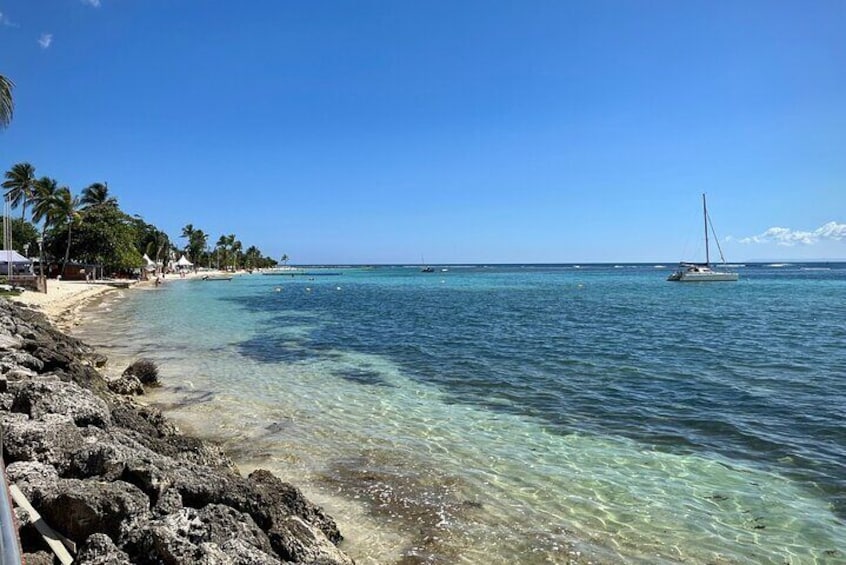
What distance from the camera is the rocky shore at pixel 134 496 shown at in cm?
435

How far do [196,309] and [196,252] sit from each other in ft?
360

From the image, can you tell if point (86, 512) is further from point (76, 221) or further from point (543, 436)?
point (76, 221)

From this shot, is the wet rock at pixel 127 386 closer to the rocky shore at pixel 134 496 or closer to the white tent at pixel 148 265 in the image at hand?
the rocky shore at pixel 134 496

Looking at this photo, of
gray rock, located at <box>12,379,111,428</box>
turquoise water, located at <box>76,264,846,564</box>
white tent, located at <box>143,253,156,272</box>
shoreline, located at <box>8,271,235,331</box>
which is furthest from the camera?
white tent, located at <box>143,253,156,272</box>

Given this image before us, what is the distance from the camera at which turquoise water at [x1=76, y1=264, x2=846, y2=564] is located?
21.3 ft

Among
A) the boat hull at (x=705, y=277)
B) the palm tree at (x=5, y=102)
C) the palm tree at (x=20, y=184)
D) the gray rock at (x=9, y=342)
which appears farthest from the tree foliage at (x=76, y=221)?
the boat hull at (x=705, y=277)

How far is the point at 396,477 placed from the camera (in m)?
8.07

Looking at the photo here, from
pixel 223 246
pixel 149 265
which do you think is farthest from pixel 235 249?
pixel 149 265

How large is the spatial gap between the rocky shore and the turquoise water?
999 mm

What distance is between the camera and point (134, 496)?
4.89m

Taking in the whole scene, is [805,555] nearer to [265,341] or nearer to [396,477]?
[396,477]

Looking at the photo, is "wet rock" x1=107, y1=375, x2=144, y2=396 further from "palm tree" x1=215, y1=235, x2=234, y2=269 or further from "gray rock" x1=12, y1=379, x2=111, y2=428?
"palm tree" x1=215, y1=235, x2=234, y2=269

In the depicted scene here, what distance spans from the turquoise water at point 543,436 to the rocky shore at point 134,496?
1.00 metres

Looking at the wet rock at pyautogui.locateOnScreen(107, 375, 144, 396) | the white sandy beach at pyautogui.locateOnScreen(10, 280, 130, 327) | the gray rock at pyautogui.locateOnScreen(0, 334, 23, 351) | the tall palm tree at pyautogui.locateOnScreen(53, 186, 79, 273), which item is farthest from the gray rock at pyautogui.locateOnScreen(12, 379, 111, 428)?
the tall palm tree at pyautogui.locateOnScreen(53, 186, 79, 273)
